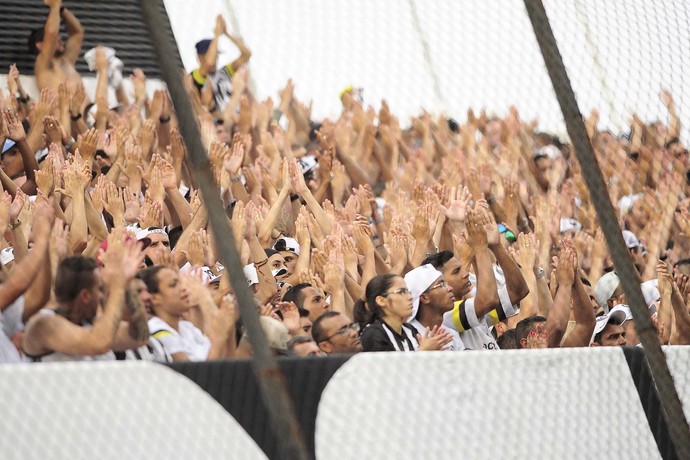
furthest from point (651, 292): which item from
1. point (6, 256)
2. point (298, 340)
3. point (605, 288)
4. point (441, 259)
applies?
point (6, 256)

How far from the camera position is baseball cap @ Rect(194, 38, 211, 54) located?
7.13 m

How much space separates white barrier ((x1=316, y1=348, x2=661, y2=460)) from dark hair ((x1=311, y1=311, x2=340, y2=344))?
1000 millimetres

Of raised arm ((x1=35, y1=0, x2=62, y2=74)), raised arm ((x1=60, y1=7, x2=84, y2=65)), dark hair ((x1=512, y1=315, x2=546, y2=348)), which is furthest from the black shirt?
raised arm ((x1=60, y1=7, x2=84, y2=65))

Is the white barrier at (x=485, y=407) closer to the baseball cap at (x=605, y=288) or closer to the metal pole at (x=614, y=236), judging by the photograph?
the metal pole at (x=614, y=236)

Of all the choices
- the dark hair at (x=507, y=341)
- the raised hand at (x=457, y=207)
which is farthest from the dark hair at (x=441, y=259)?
the raised hand at (x=457, y=207)

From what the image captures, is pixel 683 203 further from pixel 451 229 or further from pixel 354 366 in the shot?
pixel 354 366

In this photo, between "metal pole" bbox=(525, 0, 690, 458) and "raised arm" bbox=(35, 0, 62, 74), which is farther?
"raised arm" bbox=(35, 0, 62, 74)

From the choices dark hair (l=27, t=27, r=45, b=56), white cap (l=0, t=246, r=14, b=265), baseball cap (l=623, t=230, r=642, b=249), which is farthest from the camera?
dark hair (l=27, t=27, r=45, b=56)

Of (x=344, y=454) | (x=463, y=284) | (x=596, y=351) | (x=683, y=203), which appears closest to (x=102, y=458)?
(x=344, y=454)

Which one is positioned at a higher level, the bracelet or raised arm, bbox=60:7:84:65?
raised arm, bbox=60:7:84:65

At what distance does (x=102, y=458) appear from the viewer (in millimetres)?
2734

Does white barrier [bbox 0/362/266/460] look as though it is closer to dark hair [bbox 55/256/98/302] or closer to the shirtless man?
dark hair [bbox 55/256/98/302]

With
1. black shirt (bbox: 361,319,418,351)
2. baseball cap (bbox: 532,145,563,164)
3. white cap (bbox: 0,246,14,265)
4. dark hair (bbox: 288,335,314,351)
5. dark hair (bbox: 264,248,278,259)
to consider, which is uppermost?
white cap (bbox: 0,246,14,265)

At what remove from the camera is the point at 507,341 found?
501 cm
